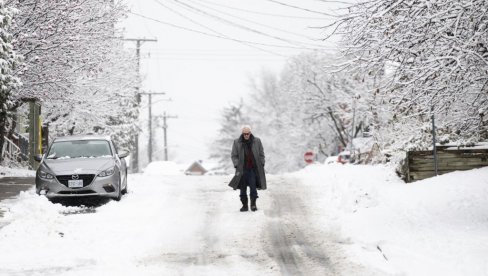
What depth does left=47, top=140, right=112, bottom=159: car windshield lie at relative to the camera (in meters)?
15.1

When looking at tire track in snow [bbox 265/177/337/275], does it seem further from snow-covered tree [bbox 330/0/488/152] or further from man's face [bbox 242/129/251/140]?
snow-covered tree [bbox 330/0/488/152]

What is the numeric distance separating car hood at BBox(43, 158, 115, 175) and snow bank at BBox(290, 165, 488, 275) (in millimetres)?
4886

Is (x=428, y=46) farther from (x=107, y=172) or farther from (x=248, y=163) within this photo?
(x=107, y=172)

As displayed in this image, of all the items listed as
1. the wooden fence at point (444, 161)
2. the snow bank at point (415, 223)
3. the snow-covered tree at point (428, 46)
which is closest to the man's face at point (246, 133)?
the snow bank at point (415, 223)

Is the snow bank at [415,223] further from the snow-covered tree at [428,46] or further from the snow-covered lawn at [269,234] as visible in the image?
the snow-covered tree at [428,46]

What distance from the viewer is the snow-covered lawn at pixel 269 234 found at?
8.08 metres

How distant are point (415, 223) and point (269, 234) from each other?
240 cm

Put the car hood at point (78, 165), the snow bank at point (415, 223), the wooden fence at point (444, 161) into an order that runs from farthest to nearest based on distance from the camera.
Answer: the car hood at point (78, 165), the wooden fence at point (444, 161), the snow bank at point (415, 223)

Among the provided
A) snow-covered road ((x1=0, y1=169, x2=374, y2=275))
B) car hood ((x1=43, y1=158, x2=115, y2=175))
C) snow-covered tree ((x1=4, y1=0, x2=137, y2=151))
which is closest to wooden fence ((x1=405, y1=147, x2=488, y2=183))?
snow-covered road ((x1=0, y1=169, x2=374, y2=275))

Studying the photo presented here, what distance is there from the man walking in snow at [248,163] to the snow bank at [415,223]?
1.38m

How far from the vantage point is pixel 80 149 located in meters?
15.3

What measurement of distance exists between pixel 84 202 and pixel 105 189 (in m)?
1.06

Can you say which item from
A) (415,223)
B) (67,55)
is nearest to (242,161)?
(415,223)

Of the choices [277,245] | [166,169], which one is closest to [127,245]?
[277,245]
